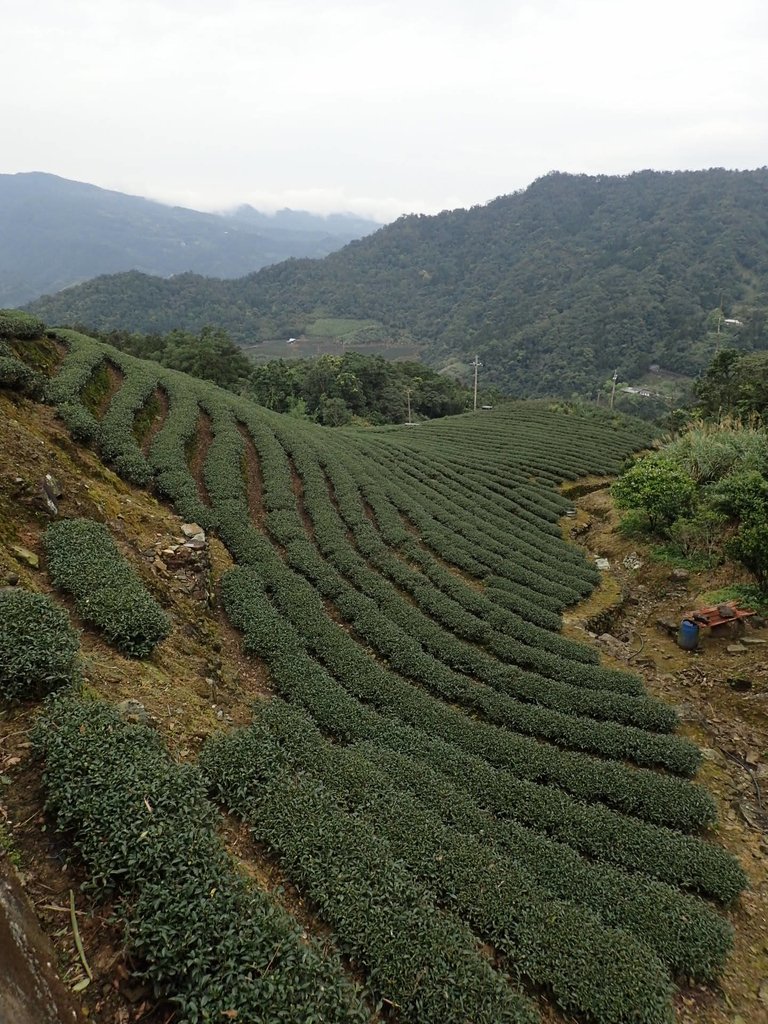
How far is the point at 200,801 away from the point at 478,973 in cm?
328

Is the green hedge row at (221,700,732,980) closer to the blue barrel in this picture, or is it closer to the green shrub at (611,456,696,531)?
the blue barrel

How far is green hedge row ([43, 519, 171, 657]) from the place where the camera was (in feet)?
26.0

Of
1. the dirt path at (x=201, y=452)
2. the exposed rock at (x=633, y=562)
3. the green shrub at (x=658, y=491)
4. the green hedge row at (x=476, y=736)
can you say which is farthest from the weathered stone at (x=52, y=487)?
the green shrub at (x=658, y=491)

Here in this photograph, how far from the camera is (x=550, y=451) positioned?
3722 centimetres

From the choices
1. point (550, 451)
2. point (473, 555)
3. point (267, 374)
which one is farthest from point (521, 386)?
point (473, 555)

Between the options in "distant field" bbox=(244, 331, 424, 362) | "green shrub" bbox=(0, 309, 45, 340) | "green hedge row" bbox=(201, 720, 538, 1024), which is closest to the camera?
"green hedge row" bbox=(201, 720, 538, 1024)

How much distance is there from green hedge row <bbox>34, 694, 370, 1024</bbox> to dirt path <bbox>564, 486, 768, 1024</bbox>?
15.5 feet

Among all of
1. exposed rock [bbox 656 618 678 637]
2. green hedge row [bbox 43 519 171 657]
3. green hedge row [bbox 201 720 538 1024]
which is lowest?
exposed rock [bbox 656 618 678 637]

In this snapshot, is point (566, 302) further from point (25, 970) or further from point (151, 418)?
point (25, 970)

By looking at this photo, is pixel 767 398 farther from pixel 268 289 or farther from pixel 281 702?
pixel 268 289

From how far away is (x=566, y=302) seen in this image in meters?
145

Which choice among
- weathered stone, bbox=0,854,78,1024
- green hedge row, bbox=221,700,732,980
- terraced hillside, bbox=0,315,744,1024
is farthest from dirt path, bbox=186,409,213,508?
weathered stone, bbox=0,854,78,1024

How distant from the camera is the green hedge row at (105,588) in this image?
7.91m

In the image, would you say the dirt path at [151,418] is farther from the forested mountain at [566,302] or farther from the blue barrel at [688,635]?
the forested mountain at [566,302]
